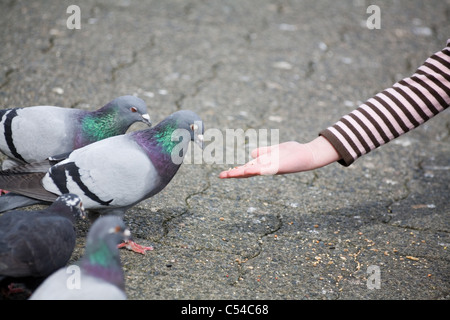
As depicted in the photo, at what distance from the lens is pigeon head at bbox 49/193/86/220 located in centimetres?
224

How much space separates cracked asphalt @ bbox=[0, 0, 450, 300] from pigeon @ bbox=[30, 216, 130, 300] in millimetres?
299

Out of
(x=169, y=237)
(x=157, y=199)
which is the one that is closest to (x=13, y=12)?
(x=157, y=199)

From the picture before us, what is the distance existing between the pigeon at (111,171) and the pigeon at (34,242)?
0.21m

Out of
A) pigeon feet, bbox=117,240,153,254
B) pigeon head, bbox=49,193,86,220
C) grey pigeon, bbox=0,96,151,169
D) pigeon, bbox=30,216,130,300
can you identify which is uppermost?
grey pigeon, bbox=0,96,151,169

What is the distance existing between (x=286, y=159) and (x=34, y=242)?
3.62ft

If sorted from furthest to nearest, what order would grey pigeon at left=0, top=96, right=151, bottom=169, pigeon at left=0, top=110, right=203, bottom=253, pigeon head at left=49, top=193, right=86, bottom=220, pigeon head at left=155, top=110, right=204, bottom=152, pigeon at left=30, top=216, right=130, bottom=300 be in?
grey pigeon at left=0, top=96, right=151, bottom=169, pigeon head at left=155, top=110, right=204, bottom=152, pigeon at left=0, top=110, right=203, bottom=253, pigeon head at left=49, top=193, right=86, bottom=220, pigeon at left=30, top=216, right=130, bottom=300

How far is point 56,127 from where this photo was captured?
104 inches

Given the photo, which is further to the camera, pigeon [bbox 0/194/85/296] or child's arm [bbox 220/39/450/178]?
child's arm [bbox 220/39/450/178]

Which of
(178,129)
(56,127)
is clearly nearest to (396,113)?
(178,129)

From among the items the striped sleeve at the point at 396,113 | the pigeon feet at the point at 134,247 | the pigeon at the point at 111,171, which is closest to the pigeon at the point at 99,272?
the pigeon at the point at 111,171

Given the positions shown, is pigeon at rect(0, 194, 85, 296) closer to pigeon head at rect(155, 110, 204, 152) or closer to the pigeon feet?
the pigeon feet

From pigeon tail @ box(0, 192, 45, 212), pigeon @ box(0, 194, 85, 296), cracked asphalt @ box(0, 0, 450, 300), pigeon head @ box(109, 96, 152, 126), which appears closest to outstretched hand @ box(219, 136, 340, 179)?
cracked asphalt @ box(0, 0, 450, 300)

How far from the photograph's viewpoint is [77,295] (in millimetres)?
1893

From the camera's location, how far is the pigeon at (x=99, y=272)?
193cm
